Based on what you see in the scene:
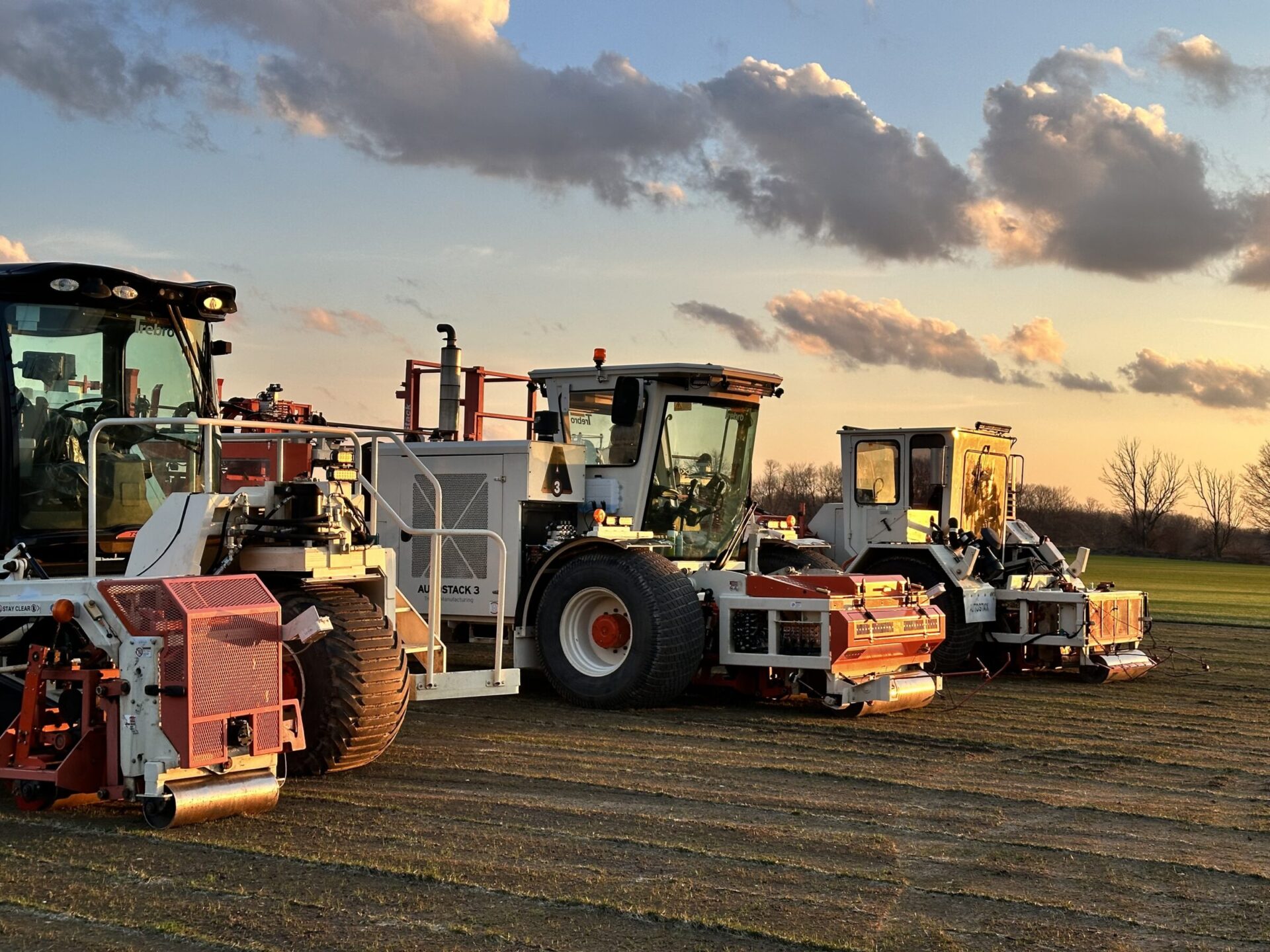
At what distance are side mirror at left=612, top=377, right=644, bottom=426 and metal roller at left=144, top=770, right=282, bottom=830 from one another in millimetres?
6049

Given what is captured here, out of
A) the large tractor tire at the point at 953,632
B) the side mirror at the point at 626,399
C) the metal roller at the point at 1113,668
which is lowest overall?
the metal roller at the point at 1113,668

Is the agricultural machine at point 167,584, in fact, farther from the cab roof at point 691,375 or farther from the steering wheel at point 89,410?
the cab roof at point 691,375

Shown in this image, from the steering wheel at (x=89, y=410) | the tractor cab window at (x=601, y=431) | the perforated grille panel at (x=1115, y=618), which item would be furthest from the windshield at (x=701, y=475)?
the steering wheel at (x=89, y=410)

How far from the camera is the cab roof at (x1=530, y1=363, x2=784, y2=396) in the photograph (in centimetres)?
1240

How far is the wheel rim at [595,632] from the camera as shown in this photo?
11.5m

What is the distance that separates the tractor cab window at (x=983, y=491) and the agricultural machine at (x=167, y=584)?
861 centimetres

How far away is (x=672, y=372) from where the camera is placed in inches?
490

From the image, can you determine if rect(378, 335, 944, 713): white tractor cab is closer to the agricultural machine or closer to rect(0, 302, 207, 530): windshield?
the agricultural machine

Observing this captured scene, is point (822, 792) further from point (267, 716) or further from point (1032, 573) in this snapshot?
point (1032, 573)

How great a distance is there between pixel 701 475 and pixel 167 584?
683 cm

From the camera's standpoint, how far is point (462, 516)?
12758 mm

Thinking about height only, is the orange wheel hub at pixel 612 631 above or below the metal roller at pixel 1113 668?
above

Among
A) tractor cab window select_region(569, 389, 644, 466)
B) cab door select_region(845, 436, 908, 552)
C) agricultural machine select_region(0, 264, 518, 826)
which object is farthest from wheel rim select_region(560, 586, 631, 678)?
cab door select_region(845, 436, 908, 552)

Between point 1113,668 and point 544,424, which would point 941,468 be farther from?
point 544,424
